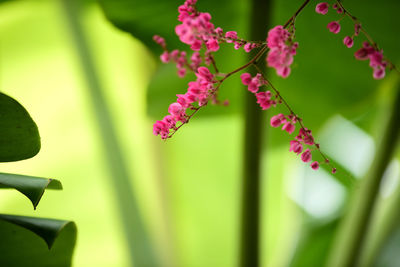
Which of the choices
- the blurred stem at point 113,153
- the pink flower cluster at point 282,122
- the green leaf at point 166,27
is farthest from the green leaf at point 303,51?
the pink flower cluster at point 282,122

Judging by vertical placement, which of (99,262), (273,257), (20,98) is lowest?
(99,262)

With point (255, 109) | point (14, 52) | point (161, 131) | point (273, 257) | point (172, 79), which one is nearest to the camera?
point (161, 131)

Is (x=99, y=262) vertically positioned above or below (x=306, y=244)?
below

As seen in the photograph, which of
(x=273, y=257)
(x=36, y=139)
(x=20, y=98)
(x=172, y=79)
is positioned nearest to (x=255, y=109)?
(x=172, y=79)

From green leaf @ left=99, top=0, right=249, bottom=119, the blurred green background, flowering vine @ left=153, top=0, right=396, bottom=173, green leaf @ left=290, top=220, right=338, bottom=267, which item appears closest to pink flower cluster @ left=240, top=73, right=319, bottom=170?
flowering vine @ left=153, top=0, right=396, bottom=173

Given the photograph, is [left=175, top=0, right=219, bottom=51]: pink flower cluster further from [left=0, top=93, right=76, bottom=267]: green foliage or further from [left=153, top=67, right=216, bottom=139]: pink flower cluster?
[left=0, top=93, right=76, bottom=267]: green foliage

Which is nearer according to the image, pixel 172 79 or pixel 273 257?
pixel 172 79

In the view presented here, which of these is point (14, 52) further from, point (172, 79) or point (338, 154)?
point (338, 154)
